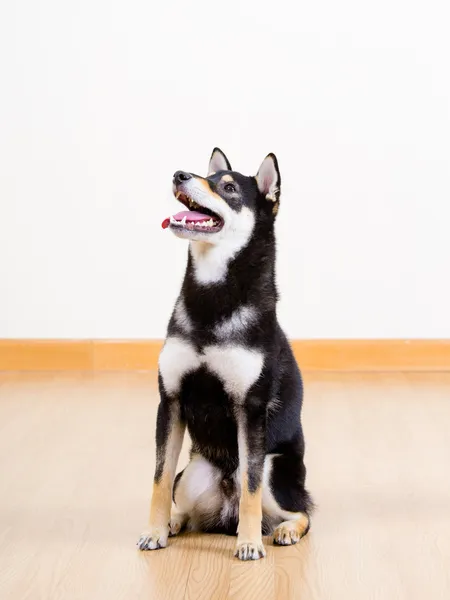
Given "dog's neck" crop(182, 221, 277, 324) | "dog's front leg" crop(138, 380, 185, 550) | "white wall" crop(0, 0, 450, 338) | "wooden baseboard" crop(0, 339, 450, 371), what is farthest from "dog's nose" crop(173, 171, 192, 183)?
"wooden baseboard" crop(0, 339, 450, 371)

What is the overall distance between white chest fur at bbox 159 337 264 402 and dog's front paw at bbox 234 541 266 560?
36cm

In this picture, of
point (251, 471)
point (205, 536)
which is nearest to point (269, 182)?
point (251, 471)

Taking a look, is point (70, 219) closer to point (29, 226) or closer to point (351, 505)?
point (29, 226)

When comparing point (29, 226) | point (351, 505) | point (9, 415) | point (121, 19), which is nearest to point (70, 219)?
point (29, 226)

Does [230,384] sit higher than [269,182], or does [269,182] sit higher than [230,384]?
[269,182]

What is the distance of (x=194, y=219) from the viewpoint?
103 inches

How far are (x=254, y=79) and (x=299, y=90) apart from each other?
238 millimetres

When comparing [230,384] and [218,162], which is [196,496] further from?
[218,162]

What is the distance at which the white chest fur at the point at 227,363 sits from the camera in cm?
260

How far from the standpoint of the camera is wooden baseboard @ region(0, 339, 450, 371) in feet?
17.7

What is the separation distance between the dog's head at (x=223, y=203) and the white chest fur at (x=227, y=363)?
28 cm

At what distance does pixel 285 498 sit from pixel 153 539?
1.20 feet

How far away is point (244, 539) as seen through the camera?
260 cm

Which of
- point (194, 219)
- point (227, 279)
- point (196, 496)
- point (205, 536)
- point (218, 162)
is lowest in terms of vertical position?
point (205, 536)
